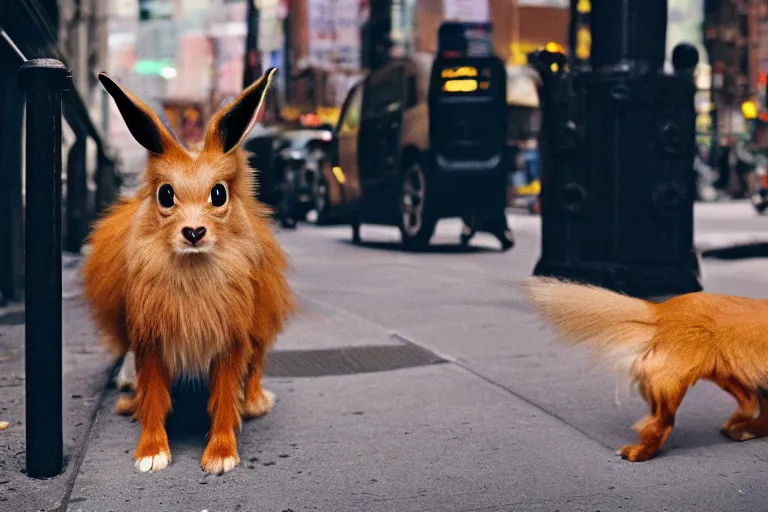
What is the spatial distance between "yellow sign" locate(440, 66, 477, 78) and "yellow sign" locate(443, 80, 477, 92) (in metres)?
0.07

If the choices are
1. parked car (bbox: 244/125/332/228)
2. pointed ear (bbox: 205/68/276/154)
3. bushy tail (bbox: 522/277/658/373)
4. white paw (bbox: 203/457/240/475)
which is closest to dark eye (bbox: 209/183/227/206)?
pointed ear (bbox: 205/68/276/154)

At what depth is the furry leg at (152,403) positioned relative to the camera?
11.2ft

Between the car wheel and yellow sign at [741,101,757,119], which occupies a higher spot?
yellow sign at [741,101,757,119]

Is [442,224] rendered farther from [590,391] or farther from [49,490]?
[49,490]

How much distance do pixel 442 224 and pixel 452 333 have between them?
11286 mm

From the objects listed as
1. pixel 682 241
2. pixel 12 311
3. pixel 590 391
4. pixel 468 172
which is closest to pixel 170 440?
pixel 590 391

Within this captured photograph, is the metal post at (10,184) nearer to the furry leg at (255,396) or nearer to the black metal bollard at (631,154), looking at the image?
the furry leg at (255,396)

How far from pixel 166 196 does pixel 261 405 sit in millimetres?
1078

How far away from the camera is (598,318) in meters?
3.54

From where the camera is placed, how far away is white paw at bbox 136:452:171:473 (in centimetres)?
334

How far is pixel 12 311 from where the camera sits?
6352mm

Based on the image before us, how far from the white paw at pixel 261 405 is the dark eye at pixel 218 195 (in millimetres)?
965

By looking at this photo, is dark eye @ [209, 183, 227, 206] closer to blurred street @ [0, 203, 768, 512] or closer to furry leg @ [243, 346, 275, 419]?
furry leg @ [243, 346, 275, 419]

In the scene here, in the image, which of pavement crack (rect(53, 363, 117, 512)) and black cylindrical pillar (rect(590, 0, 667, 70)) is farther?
black cylindrical pillar (rect(590, 0, 667, 70))
